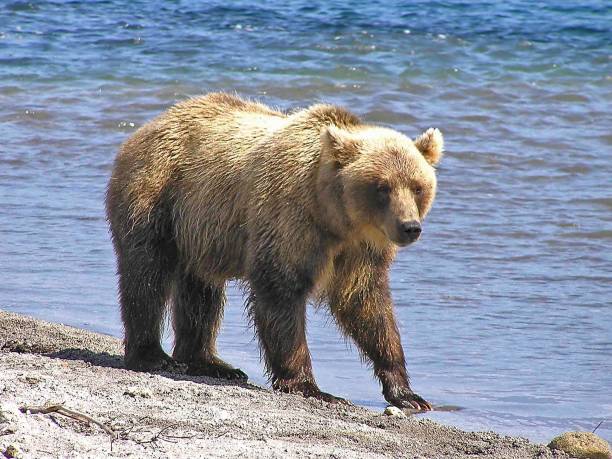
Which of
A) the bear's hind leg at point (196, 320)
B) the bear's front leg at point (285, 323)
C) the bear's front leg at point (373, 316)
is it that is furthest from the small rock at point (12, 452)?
the bear's hind leg at point (196, 320)

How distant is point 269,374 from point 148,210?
119cm

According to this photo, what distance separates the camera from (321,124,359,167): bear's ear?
658 cm

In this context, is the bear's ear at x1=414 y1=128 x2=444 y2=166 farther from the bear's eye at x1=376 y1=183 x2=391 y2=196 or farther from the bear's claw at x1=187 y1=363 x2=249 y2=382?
the bear's claw at x1=187 y1=363 x2=249 y2=382

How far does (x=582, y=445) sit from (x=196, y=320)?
2689 mm

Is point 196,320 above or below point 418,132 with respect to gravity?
above

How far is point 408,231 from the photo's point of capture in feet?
20.6

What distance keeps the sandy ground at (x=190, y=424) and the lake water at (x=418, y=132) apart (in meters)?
0.80

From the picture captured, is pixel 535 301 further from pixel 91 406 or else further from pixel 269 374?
pixel 91 406

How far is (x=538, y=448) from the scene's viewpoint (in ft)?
18.8

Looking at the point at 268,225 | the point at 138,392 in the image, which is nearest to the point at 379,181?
the point at 268,225

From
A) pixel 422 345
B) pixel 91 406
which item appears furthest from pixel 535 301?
pixel 91 406

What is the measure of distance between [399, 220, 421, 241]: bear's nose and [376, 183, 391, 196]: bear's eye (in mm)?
236

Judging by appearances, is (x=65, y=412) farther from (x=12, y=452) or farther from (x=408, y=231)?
(x=408, y=231)

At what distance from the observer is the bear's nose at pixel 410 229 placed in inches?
247
